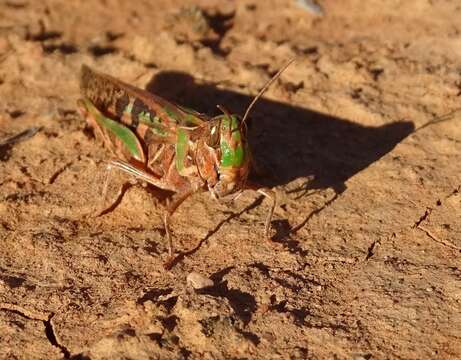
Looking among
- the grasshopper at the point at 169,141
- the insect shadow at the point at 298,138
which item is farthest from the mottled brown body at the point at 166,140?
the insect shadow at the point at 298,138

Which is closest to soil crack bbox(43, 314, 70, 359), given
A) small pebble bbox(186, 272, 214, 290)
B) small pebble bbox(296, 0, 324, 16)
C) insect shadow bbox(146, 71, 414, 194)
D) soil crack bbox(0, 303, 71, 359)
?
soil crack bbox(0, 303, 71, 359)

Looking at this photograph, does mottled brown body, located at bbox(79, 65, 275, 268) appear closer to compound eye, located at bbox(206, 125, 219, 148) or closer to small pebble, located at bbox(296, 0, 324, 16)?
compound eye, located at bbox(206, 125, 219, 148)

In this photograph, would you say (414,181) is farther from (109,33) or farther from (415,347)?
(109,33)

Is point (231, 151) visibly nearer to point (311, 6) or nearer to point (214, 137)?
point (214, 137)

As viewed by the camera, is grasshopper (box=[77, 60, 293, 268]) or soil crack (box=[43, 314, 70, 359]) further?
grasshopper (box=[77, 60, 293, 268])

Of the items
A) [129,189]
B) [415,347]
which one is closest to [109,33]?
[129,189]

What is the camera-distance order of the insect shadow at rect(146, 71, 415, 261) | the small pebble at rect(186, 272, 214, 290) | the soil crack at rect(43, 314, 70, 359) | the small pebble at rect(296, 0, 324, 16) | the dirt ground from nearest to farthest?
1. the soil crack at rect(43, 314, 70, 359)
2. the dirt ground
3. the small pebble at rect(186, 272, 214, 290)
4. the insect shadow at rect(146, 71, 415, 261)
5. the small pebble at rect(296, 0, 324, 16)
